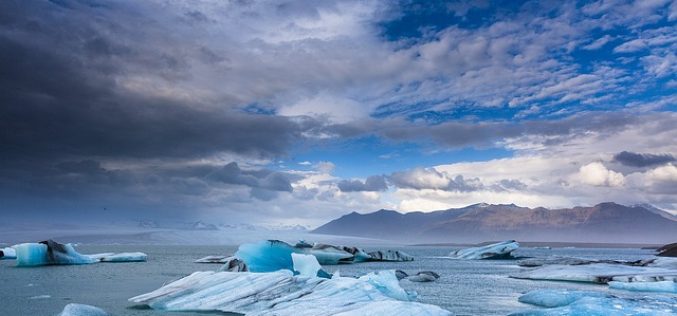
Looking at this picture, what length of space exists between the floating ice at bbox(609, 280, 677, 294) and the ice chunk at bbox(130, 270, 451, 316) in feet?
40.7

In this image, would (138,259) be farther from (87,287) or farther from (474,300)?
(474,300)

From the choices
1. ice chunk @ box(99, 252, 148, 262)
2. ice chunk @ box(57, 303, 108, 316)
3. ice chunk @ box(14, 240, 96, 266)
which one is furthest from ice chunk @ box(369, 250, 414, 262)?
ice chunk @ box(57, 303, 108, 316)

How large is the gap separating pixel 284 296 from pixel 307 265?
5.25m

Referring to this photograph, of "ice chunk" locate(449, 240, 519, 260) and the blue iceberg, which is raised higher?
"ice chunk" locate(449, 240, 519, 260)

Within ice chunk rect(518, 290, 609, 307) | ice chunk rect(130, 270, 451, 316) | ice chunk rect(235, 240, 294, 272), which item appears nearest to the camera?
ice chunk rect(130, 270, 451, 316)

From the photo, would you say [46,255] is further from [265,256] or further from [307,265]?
[307,265]

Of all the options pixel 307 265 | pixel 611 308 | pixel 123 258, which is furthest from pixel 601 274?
pixel 123 258

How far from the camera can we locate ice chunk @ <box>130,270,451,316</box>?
1162cm

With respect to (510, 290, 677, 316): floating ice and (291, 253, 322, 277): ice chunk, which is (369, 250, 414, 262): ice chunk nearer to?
(291, 253, 322, 277): ice chunk

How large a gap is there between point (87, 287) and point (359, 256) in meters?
30.6

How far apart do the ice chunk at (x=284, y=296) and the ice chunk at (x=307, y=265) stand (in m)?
2.69

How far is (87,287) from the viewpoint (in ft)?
79.7

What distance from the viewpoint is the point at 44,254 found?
42000 millimetres

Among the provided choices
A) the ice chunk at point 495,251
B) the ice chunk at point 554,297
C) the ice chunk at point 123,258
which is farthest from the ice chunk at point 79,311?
the ice chunk at point 495,251
